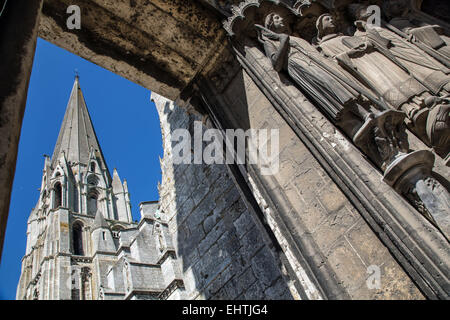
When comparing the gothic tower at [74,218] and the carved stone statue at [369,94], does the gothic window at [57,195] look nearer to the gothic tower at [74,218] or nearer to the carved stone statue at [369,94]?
the gothic tower at [74,218]

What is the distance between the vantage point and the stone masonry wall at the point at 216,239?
4.15 meters

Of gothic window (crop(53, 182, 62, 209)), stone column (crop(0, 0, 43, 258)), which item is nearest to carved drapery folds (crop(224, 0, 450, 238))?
stone column (crop(0, 0, 43, 258))

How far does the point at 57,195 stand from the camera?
41312 millimetres

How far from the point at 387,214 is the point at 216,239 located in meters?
2.82

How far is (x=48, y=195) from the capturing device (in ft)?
135

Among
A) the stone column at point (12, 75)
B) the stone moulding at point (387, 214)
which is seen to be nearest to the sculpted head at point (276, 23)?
the stone moulding at point (387, 214)

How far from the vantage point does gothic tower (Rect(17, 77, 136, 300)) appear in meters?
32.3

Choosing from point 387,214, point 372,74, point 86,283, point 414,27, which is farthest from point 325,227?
point 86,283

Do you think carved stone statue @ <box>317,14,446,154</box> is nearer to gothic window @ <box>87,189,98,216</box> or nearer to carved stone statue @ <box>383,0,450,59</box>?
carved stone statue @ <box>383,0,450,59</box>

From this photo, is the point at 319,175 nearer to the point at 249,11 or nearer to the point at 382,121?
the point at 382,121

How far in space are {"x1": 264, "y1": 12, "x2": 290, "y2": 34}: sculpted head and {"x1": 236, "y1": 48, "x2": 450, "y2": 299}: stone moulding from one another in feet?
3.59

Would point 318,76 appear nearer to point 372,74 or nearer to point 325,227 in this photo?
point 372,74

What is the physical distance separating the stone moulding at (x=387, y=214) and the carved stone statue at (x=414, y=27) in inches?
57.7
